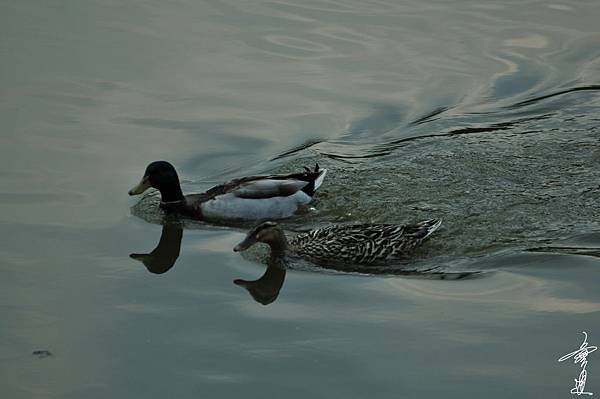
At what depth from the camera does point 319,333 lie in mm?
9609

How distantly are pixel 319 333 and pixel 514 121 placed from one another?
6384 mm

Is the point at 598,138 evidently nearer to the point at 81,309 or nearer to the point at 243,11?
the point at 243,11

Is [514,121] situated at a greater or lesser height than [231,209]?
greater

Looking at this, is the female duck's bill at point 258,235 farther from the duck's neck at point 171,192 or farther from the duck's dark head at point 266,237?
the duck's neck at point 171,192

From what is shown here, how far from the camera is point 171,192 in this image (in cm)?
1298

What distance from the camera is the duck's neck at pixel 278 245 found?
1162cm

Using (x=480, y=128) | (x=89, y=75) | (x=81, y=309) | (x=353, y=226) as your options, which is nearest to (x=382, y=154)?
(x=480, y=128)

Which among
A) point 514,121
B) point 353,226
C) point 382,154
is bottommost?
point 353,226

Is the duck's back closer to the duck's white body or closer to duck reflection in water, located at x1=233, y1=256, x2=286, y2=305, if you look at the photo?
duck reflection in water, located at x1=233, y1=256, x2=286, y2=305

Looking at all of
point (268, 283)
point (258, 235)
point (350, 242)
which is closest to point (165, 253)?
point (258, 235)

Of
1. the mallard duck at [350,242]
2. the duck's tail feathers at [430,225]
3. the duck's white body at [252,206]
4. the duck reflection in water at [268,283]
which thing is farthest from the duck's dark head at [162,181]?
the duck's tail feathers at [430,225]

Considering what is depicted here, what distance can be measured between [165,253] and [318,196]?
249 centimetres

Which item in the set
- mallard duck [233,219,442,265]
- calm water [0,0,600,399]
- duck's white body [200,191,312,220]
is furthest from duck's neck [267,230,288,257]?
duck's white body [200,191,312,220]

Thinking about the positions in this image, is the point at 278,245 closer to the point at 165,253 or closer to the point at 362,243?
the point at 362,243
